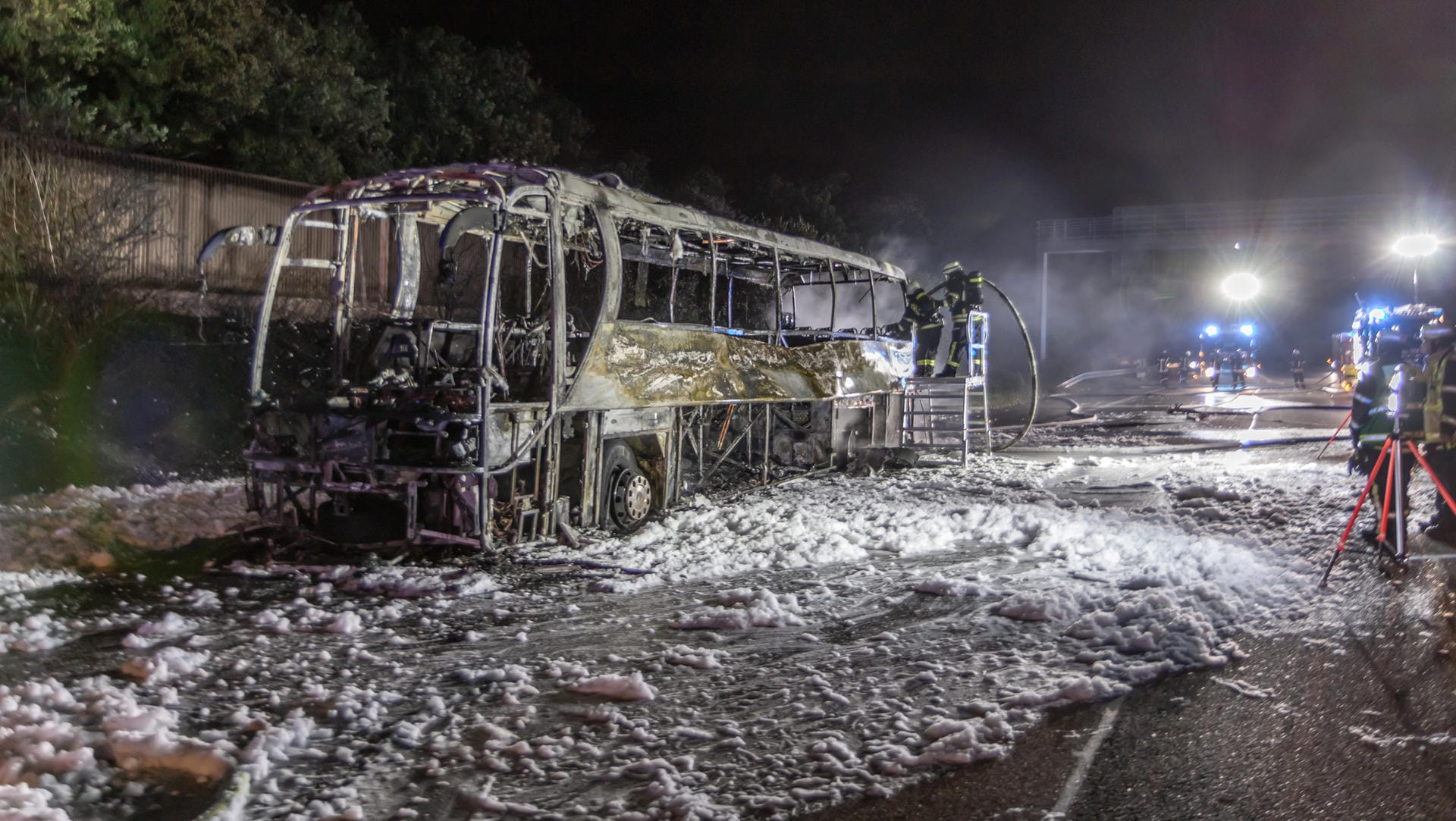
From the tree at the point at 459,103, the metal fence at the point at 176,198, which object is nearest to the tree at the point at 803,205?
the tree at the point at 459,103

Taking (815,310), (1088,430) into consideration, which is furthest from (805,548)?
(1088,430)

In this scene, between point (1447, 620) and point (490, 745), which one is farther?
point (1447, 620)

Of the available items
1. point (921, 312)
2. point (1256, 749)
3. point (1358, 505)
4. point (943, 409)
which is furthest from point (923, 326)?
point (1256, 749)

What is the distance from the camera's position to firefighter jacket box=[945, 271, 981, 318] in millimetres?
14930

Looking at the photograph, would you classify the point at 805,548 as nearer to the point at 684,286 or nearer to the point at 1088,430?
the point at 684,286

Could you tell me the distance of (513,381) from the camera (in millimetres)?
8547

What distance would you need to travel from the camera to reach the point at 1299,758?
4.25m

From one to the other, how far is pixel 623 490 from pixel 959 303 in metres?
7.82

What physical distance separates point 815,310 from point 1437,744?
434 inches

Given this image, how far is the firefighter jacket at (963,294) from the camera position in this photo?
1493 centimetres

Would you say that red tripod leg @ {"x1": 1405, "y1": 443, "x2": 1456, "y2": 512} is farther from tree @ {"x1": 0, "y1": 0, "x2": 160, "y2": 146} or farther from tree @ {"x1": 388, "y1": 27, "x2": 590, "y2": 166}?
tree @ {"x1": 388, "y1": 27, "x2": 590, "y2": 166}

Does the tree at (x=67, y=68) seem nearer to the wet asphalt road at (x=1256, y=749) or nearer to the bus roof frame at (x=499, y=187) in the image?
the bus roof frame at (x=499, y=187)

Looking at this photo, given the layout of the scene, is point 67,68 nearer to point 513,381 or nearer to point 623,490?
point 513,381

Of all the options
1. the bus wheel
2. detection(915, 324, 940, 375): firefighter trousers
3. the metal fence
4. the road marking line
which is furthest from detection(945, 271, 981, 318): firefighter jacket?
the road marking line
